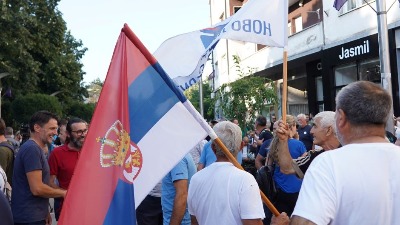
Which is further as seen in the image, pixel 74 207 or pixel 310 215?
pixel 74 207

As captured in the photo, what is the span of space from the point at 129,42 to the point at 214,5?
141ft

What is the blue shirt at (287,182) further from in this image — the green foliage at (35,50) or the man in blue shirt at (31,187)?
the green foliage at (35,50)

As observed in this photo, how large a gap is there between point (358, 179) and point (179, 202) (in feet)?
8.78

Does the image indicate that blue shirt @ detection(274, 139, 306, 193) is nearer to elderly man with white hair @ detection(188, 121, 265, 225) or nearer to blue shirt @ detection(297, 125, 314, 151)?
elderly man with white hair @ detection(188, 121, 265, 225)

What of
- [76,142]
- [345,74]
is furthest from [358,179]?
[345,74]

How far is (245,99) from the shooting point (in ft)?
61.7

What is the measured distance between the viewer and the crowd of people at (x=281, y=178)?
7.89 feet

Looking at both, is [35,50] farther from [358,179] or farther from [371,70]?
[358,179]

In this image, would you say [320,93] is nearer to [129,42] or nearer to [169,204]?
[169,204]

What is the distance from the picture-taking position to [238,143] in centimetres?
383

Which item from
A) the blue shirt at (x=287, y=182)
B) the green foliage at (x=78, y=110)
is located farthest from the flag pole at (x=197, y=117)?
the green foliage at (x=78, y=110)

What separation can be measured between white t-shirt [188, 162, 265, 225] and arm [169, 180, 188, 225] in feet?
3.27

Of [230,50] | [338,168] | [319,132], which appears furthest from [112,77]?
[230,50]

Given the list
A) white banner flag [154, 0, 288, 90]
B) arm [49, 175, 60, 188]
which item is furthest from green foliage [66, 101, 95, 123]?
white banner flag [154, 0, 288, 90]
